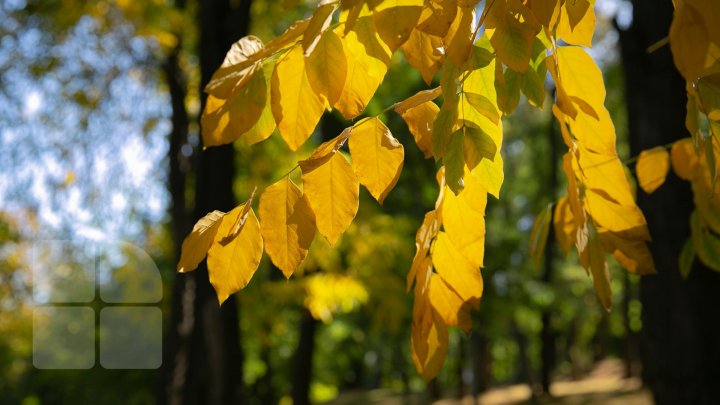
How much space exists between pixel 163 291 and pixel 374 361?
19.3 meters

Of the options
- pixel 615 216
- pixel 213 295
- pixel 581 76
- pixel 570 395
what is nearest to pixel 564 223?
pixel 615 216

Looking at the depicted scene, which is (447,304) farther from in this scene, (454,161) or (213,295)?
(213,295)

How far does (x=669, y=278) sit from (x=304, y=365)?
10.00 meters

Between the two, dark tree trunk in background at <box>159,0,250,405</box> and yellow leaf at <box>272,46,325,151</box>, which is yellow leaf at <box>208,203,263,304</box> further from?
dark tree trunk in background at <box>159,0,250,405</box>

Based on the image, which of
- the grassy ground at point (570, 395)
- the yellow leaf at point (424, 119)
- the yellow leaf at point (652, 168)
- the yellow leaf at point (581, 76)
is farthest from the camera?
the grassy ground at point (570, 395)

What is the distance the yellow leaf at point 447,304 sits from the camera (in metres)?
1.06

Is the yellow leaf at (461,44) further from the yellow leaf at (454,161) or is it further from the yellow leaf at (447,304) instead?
the yellow leaf at (447,304)

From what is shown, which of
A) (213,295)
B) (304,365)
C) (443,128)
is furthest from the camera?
(304,365)

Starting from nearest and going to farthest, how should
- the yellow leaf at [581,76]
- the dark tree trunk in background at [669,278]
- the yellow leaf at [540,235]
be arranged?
the yellow leaf at [581,76], the yellow leaf at [540,235], the dark tree trunk in background at [669,278]

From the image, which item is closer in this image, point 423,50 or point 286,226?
point 286,226

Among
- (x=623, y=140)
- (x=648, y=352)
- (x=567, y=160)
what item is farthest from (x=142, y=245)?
(x=623, y=140)

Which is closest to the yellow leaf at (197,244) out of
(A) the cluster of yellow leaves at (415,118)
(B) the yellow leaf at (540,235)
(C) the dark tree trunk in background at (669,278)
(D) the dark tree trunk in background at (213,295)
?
(A) the cluster of yellow leaves at (415,118)

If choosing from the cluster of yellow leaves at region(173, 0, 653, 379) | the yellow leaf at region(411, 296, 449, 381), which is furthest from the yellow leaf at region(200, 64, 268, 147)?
the yellow leaf at region(411, 296, 449, 381)

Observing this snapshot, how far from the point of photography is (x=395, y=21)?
33.5 inches
